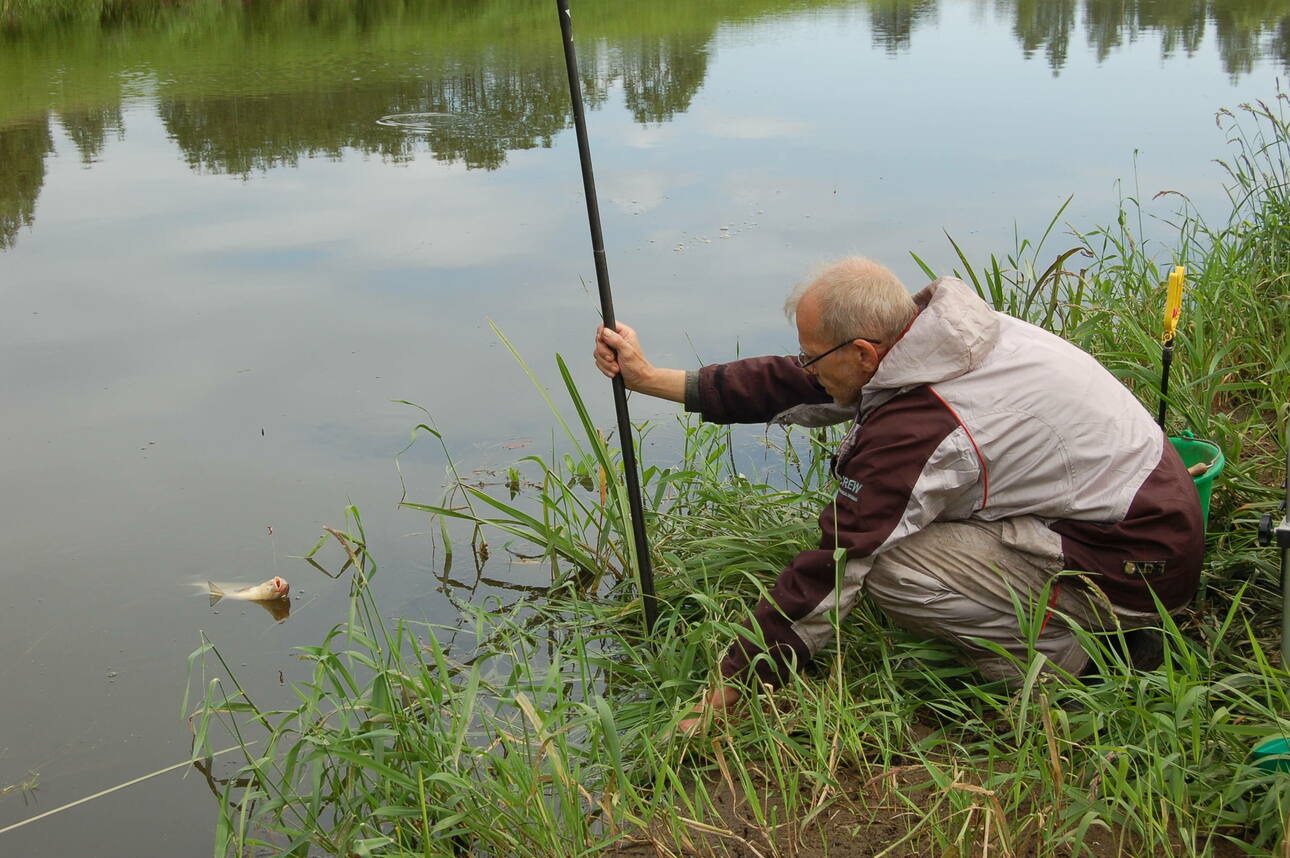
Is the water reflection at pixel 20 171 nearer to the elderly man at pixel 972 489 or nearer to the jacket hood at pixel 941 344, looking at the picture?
the elderly man at pixel 972 489

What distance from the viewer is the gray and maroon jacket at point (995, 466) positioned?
2.29m

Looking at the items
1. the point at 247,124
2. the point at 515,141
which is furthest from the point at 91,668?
the point at 247,124

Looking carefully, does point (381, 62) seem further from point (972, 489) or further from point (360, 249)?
point (972, 489)

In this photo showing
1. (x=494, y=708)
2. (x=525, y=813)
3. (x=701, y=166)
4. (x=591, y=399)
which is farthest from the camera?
(x=701, y=166)

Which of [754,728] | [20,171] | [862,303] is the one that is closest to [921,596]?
[754,728]

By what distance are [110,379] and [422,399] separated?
1213mm

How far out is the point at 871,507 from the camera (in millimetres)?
2322

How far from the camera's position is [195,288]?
5391 mm

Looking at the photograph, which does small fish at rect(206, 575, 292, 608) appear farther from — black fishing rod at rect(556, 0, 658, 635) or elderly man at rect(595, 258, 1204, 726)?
elderly man at rect(595, 258, 1204, 726)

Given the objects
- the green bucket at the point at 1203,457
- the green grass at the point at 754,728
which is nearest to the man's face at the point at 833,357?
the green grass at the point at 754,728

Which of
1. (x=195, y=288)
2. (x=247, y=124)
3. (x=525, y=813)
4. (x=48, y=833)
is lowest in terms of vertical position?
(x=48, y=833)

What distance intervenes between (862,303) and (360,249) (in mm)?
3956

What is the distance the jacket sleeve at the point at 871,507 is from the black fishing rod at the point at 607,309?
1.31ft

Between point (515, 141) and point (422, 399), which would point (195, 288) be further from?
point (515, 141)
